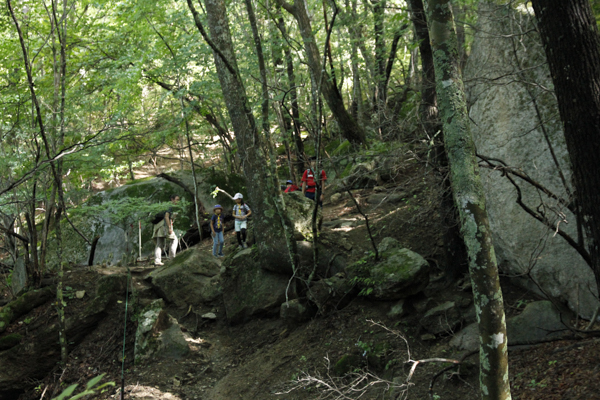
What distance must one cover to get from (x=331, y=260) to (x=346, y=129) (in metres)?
5.83

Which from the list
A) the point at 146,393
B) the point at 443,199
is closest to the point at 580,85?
the point at 443,199

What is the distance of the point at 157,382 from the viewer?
645 cm

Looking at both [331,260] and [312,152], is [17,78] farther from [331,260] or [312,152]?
[312,152]

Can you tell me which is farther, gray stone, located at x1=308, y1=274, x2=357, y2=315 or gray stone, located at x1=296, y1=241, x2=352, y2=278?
gray stone, located at x1=296, y1=241, x2=352, y2=278

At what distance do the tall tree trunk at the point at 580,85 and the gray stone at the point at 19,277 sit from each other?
9002mm

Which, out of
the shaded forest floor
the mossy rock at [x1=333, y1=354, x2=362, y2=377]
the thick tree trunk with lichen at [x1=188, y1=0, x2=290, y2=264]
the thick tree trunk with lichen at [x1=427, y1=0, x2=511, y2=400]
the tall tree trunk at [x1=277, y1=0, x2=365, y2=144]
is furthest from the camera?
the tall tree trunk at [x1=277, y1=0, x2=365, y2=144]

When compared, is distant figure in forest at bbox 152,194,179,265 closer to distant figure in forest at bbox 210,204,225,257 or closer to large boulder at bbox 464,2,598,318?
distant figure in forest at bbox 210,204,225,257

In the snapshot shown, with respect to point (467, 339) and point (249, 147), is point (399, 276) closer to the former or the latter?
point (467, 339)

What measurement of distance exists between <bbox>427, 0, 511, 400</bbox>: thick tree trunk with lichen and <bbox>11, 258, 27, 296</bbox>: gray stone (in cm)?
821

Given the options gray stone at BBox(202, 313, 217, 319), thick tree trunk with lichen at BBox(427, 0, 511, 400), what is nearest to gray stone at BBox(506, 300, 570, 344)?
thick tree trunk with lichen at BBox(427, 0, 511, 400)

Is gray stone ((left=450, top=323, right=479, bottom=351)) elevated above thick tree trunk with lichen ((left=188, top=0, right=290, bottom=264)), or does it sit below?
below

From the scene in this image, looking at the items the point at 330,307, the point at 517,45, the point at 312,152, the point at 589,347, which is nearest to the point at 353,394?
the point at 330,307

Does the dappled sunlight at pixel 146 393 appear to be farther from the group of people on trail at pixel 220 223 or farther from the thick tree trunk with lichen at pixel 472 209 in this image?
the thick tree trunk with lichen at pixel 472 209

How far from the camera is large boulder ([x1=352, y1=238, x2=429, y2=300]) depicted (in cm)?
650
